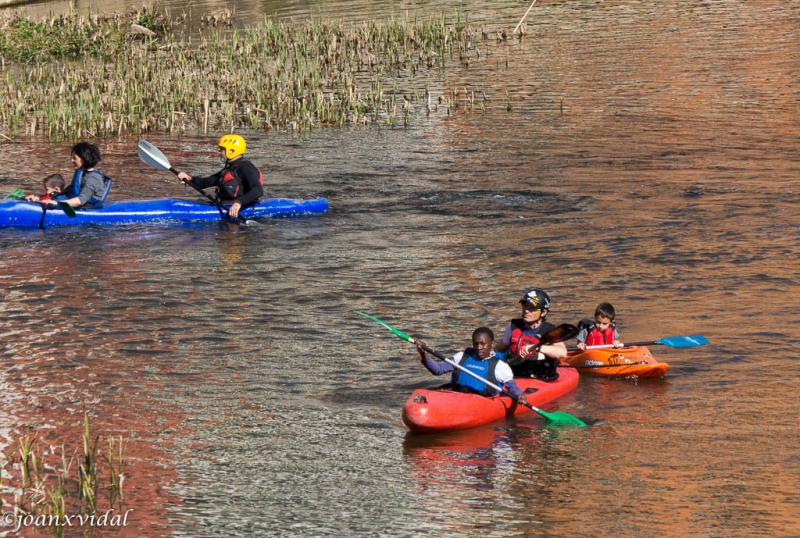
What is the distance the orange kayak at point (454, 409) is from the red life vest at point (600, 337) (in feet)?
4.02

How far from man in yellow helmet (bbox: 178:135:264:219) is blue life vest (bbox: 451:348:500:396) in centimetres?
600

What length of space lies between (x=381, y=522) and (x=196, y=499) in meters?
1.12

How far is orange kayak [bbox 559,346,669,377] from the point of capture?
29.5 feet

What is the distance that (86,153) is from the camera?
516 inches

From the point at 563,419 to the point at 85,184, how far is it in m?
7.46

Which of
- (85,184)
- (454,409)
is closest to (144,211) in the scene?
(85,184)

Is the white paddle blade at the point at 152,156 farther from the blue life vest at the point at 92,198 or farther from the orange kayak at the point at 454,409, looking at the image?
the orange kayak at the point at 454,409

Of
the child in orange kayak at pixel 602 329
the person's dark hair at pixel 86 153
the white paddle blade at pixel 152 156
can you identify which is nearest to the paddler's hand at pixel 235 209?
the white paddle blade at pixel 152 156

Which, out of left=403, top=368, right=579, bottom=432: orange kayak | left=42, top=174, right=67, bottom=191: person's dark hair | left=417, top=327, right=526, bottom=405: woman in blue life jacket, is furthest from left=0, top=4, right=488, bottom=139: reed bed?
left=403, top=368, right=579, bottom=432: orange kayak

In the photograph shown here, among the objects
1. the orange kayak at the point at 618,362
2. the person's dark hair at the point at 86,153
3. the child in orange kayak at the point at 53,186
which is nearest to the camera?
the orange kayak at the point at 618,362

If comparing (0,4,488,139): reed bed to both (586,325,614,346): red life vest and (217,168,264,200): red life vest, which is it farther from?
(586,325,614,346): red life vest

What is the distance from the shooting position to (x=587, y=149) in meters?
16.9

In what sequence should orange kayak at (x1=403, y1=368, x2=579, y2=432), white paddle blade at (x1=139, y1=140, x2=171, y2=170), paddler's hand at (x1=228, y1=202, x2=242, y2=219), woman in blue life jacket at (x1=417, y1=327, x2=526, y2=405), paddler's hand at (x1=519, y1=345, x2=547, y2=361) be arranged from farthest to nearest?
white paddle blade at (x1=139, y1=140, x2=171, y2=170)
paddler's hand at (x1=228, y1=202, x2=242, y2=219)
paddler's hand at (x1=519, y1=345, x2=547, y2=361)
woman in blue life jacket at (x1=417, y1=327, x2=526, y2=405)
orange kayak at (x1=403, y1=368, x2=579, y2=432)

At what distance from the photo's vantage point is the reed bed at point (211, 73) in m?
19.0
